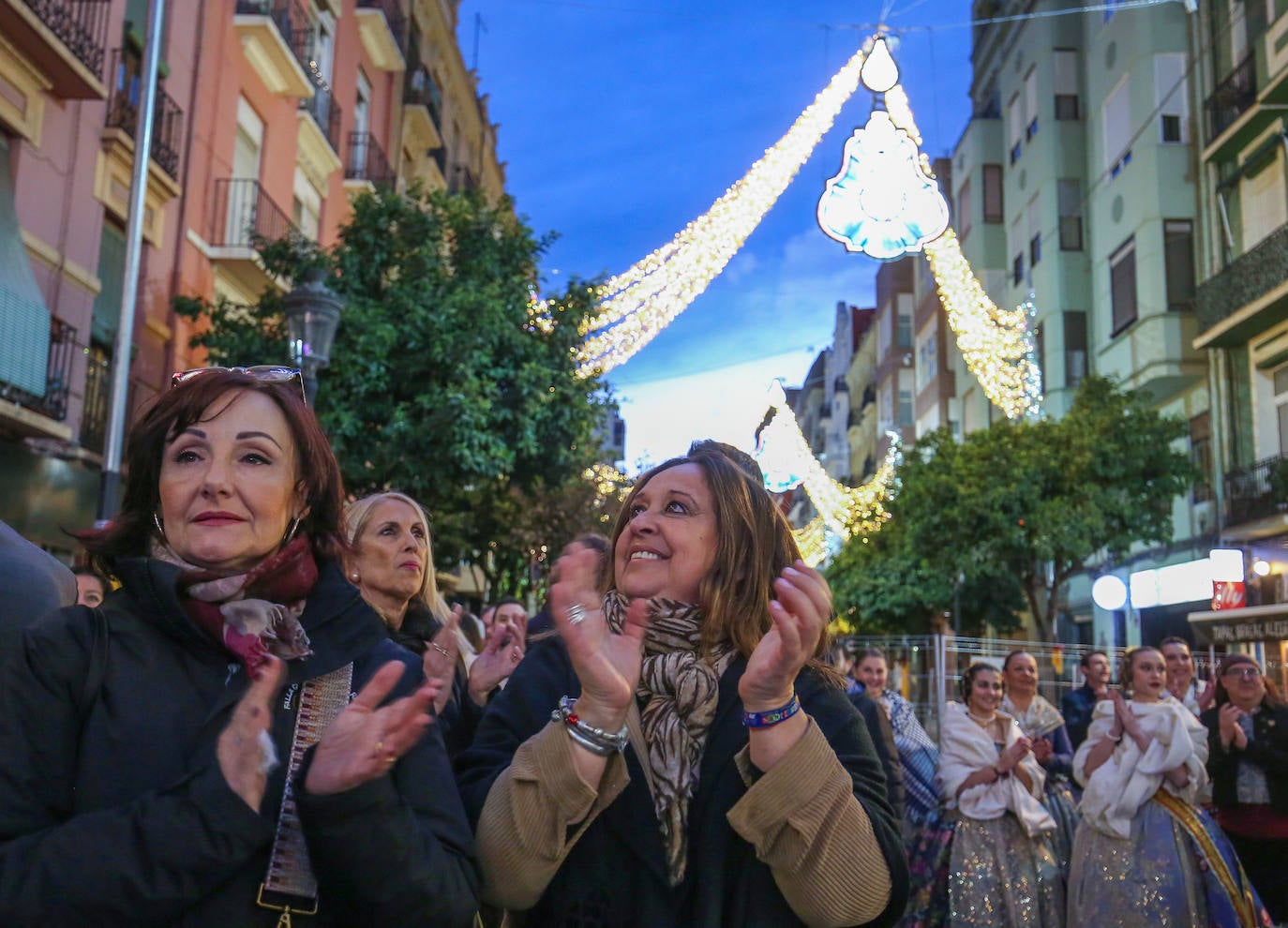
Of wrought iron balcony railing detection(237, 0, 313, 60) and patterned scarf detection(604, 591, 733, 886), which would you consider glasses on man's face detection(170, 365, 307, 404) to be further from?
wrought iron balcony railing detection(237, 0, 313, 60)

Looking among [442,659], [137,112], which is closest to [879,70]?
[442,659]

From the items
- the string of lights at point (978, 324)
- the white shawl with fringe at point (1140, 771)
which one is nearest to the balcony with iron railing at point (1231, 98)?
the string of lights at point (978, 324)

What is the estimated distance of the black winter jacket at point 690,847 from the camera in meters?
2.60

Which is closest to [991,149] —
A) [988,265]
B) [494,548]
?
[988,265]

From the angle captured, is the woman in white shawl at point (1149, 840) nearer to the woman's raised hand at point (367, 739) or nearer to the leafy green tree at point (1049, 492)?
the woman's raised hand at point (367, 739)

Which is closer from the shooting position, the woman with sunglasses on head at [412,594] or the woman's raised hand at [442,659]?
the woman's raised hand at [442,659]

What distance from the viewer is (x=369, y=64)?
88.5 ft

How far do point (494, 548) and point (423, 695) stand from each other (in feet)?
68.5

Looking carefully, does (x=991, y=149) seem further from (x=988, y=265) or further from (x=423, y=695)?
(x=423, y=695)

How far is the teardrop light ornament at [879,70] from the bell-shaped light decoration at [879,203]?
114 centimetres

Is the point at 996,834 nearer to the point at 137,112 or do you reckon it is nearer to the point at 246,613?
the point at 246,613

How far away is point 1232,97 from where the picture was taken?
22875 millimetres

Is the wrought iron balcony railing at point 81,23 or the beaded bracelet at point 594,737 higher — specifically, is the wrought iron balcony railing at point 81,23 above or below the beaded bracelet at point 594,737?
above

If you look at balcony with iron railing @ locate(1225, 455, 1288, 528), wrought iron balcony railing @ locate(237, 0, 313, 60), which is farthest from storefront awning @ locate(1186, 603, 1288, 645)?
wrought iron balcony railing @ locate(237, 0, 313, 60)
